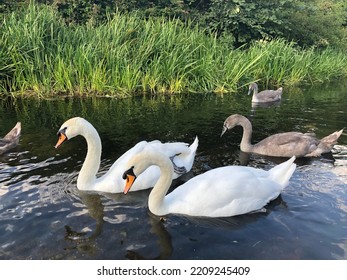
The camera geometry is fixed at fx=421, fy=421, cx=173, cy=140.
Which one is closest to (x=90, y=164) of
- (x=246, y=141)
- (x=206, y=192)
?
(x=206, y=192)

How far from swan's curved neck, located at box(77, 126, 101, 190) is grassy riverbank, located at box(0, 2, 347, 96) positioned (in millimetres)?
6838

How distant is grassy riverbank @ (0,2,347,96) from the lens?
12719 millimetres

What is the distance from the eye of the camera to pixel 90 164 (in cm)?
606

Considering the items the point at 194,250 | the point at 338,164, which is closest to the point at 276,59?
the point at 338,164

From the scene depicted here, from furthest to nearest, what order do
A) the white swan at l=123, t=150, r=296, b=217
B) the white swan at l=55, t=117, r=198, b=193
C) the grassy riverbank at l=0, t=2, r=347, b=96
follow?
the grassy riverbank at l=0, t=2, r=347, b=96
the white swan at l=55, t=117, r=198, b=193
the white swan at l=123, t=150, r=296, b=217

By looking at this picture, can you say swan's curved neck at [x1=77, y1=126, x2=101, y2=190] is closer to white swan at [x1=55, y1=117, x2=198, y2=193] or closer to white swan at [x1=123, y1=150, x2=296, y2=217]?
white swan at [x1=55, y1=117, x2=198, y2=193]

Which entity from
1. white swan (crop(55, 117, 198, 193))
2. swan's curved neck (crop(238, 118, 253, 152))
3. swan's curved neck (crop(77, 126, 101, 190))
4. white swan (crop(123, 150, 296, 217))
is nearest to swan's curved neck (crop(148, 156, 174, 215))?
white swan (crop(123, 150, 296, 217))

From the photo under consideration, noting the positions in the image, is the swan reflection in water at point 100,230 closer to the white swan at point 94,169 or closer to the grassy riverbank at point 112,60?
the white swan at point 94,169

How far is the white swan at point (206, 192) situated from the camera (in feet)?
16.5

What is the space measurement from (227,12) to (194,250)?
66.8ft

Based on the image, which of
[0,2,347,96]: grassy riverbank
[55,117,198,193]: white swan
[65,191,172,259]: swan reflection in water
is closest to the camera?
[65,191,172,259]: swan reflection in water

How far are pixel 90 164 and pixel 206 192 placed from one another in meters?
1.85

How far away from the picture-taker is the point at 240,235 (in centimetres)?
480

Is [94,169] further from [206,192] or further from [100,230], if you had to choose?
[206,192]
